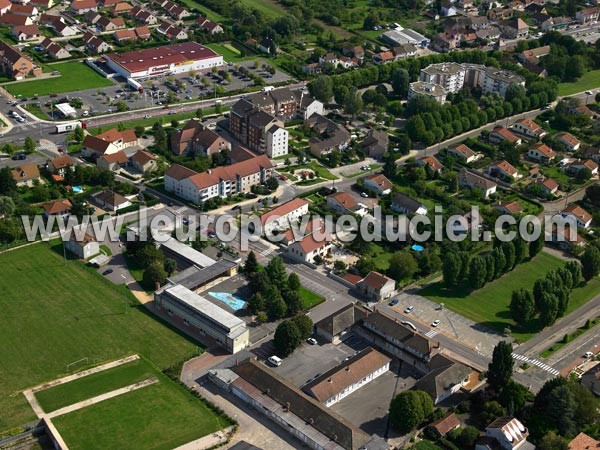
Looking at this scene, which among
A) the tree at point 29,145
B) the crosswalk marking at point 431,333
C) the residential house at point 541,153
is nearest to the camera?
the crosswalk marking at point 431,333

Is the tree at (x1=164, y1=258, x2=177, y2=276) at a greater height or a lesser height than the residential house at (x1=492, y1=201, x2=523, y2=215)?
greater

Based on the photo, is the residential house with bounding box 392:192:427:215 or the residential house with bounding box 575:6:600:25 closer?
the residential house with bounding box 392:192:427:215

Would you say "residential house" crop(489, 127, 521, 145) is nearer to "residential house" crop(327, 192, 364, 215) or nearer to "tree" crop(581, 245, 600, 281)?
"residential house" crop(327, 192, 364, 215)

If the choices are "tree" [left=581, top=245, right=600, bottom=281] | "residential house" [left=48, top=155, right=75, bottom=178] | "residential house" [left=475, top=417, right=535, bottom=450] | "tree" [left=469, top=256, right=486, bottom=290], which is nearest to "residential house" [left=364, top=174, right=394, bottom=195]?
"tree" [left=469, top=256, right=486, bottom=290]

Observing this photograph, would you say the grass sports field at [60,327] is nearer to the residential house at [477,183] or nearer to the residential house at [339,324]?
the residential house at [339,324]

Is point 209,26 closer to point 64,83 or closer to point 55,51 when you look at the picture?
point 55,51

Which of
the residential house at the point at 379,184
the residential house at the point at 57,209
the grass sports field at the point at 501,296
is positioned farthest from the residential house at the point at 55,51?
the grass sports field at the point at 501,296
